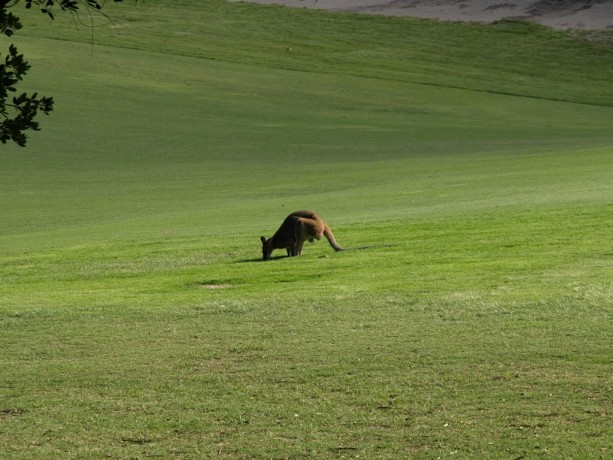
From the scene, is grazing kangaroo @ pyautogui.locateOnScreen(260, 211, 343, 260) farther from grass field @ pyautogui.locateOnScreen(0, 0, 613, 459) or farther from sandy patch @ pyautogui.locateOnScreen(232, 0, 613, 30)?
sandy patch @ pyautogui.locateOnScreen(232, 0, 613, 30)

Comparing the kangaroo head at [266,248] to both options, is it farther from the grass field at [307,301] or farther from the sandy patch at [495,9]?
the sandy patch at [495,9]

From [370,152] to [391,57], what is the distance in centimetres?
3736

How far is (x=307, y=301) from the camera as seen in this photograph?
14148mm

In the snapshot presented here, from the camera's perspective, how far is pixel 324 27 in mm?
97938

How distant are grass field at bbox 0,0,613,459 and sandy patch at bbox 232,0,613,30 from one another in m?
50.8

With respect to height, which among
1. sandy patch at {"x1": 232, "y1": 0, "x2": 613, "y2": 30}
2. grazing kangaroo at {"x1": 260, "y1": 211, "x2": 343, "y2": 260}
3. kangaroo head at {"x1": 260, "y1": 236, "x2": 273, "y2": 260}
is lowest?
kangaroo head at {"x1": 260, "y1": 236, "x2": 273, "y2": 260}

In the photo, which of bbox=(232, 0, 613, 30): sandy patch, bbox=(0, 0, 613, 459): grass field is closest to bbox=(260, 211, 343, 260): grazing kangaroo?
bbox=(0, 0, 613, 459): grass field

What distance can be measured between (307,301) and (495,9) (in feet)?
323

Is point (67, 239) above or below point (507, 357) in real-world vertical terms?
below

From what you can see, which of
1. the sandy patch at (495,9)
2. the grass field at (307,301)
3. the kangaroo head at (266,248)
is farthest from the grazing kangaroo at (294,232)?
the sandy patch at (495,9)

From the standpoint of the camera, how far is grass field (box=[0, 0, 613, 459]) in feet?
29.3

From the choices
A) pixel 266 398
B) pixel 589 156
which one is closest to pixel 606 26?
pixel 589 156

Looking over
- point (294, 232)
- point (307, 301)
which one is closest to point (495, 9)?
point (294, 232)

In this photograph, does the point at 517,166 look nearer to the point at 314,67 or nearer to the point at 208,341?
the point at 208,341
